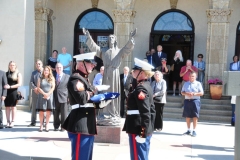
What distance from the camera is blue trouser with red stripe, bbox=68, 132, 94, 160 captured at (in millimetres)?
4277

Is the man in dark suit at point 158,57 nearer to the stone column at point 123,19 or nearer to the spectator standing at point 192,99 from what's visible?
the stone column at point 123,19

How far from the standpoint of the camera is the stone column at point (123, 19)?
1263 centimetres

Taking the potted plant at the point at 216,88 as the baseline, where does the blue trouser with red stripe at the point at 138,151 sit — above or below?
below

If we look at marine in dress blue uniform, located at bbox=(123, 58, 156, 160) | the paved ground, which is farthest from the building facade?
marine in dress blue uniform, located at bbox=(123, 58, 156, 160)

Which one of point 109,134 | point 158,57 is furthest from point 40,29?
point 109,134

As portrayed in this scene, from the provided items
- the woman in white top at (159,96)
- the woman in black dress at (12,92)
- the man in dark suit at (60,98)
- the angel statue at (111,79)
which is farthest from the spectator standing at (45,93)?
the woman in white top at (159,96)

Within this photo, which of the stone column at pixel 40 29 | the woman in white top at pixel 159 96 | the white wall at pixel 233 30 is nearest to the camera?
the woman in white top at pixel 159 96

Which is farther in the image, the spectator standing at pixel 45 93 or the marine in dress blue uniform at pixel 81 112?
the spectator standing at pixel 45 93

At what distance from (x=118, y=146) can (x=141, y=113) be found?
278 cm

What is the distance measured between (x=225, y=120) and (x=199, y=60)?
2662 mm

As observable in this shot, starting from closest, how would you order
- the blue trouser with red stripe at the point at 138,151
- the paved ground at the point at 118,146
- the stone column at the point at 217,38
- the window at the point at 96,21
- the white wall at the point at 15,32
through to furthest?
the blue trouser with red stripe at the point at 138,151, the paved ground at the point at 118,146, the stone column at the point at 217,38, the white wall at the point at 15,32, the window at the point at 96,21

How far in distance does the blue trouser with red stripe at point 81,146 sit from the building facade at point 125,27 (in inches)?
334

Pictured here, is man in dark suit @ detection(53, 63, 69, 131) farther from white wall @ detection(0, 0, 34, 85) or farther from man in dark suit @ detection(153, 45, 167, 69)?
man in dark suit @ detection(153, 45, 167, 69)

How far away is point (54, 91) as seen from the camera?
8516mm
